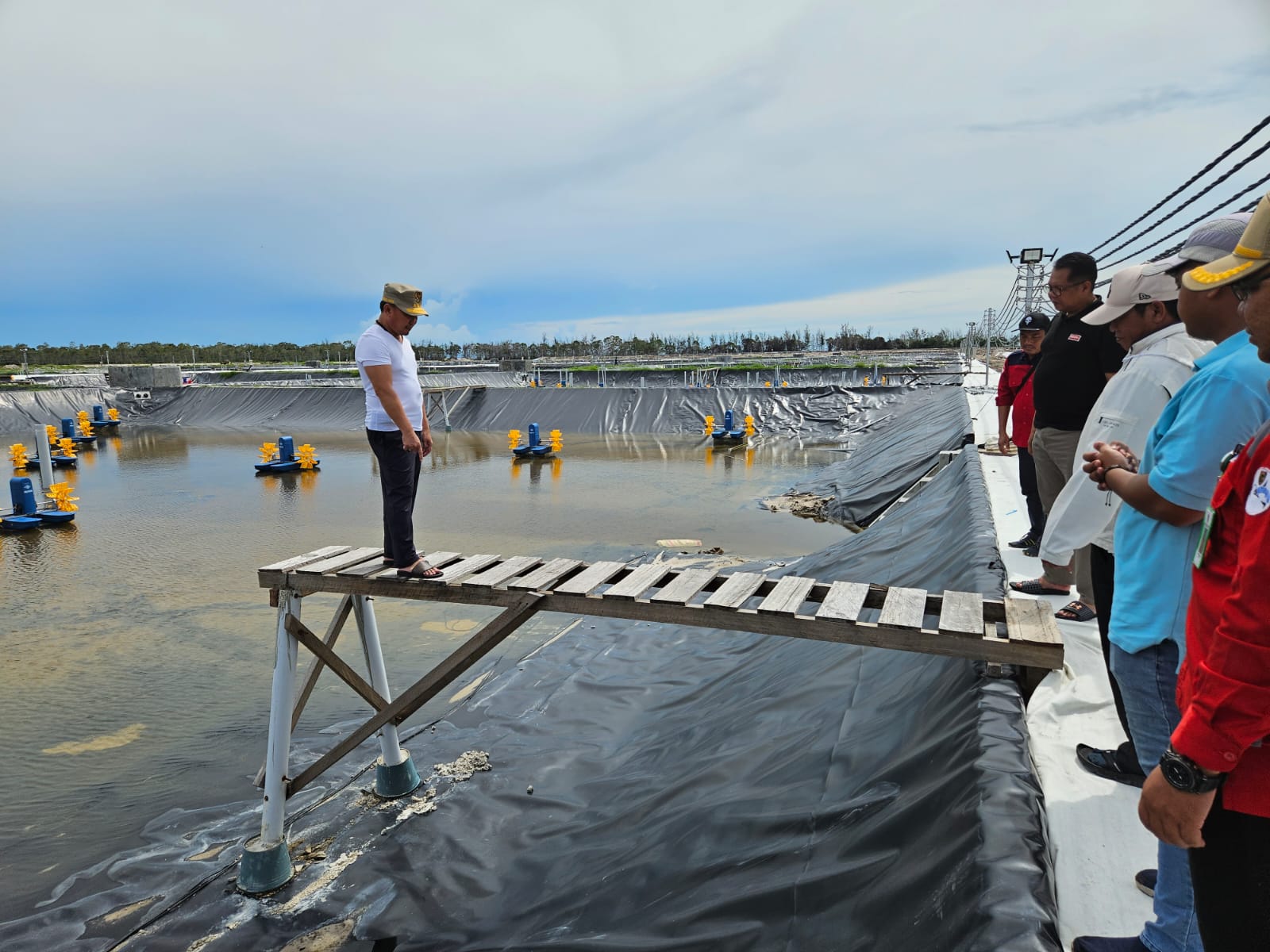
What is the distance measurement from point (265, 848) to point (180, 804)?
3.52 ft

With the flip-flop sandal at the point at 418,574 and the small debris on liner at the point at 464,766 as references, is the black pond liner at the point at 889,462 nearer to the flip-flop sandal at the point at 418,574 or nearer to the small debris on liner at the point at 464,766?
the small debris on liner at the point at 464,766

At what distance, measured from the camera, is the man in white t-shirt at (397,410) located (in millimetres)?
→ 3311

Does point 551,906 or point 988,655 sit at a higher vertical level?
point 988,655

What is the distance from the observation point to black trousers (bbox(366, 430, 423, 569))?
135 inches

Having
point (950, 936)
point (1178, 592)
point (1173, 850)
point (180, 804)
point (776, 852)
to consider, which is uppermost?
point (1178, 592)

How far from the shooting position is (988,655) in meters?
2.54

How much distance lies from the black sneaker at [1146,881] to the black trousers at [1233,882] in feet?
2.96

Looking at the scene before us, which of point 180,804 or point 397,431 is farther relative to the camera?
point 180,804

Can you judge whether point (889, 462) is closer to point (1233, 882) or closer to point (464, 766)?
point (464, 766)

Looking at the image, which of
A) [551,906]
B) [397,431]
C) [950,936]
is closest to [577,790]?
[551,906]

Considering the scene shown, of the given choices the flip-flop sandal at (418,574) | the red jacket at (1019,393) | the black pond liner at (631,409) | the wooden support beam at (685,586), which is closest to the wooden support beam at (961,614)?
the wooden support beam at (685,586)

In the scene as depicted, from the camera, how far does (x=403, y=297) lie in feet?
11.1

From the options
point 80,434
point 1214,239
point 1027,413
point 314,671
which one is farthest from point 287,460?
point 1214,239

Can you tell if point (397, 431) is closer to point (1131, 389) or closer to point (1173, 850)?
point (1131, 389)
